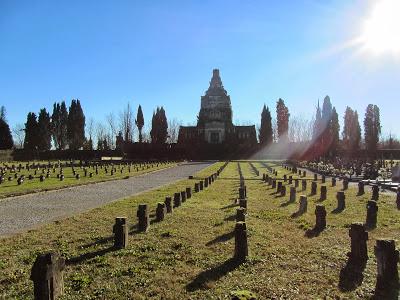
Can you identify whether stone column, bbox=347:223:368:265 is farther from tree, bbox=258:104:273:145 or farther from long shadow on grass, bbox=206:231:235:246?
tree, bbox=258:104:273:145

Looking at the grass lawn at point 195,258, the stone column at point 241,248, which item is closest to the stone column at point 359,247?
the grass lawn at point 195,258

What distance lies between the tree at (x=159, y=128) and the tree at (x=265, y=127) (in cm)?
2207

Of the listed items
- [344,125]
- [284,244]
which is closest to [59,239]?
[284,244]

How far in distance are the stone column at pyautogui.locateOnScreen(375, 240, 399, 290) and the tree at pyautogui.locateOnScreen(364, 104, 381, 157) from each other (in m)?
69.2

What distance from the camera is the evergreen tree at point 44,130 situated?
8494cm

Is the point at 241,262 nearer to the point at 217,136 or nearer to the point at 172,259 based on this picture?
the point at 172,259

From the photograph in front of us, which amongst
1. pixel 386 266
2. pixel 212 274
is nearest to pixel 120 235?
pixel 212 274

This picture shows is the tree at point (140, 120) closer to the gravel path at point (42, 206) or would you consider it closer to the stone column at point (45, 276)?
the gravel path at point (42, 206)

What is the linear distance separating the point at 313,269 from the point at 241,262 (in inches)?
48.8

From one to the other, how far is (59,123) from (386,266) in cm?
9005

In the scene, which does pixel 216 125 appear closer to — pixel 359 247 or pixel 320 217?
pixel 320 217

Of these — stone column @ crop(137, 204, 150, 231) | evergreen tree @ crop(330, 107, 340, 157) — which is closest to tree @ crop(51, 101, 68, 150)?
evergreen tree @ crop(330, 107, 340, 157)

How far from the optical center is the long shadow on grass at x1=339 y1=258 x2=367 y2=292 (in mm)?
6028

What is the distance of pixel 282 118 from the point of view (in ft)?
299
